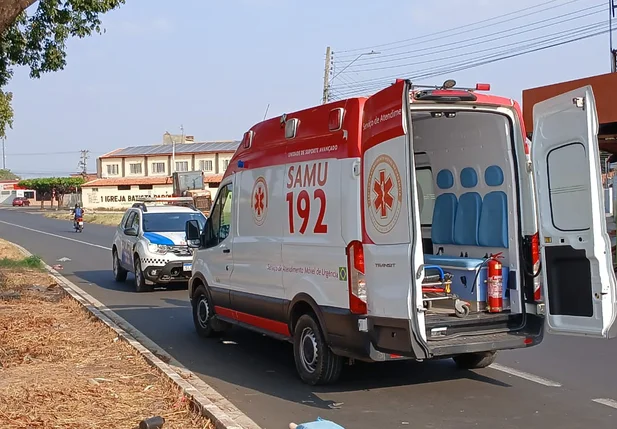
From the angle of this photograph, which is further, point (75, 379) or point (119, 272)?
point (119, 272)

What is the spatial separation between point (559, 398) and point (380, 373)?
1.90 m

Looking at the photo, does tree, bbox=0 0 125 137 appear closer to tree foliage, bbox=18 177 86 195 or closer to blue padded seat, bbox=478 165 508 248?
blue padded seat, bbox=478 165 508 248

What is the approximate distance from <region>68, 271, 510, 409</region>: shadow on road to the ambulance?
293 millimetres

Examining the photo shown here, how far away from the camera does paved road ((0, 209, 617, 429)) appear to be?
6578 millimetres

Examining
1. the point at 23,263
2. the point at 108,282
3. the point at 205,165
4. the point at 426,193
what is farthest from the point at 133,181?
the point at 426,193

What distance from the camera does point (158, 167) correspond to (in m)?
94.7

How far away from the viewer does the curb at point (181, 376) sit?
6359mm

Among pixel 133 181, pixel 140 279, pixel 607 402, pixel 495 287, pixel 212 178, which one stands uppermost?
pixel 133 181

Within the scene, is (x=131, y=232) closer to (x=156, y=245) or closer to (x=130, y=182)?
(x=156, y=245)

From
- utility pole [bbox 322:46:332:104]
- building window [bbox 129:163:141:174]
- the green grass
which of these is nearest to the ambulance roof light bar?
the green grass

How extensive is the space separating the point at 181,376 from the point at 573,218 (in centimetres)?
420

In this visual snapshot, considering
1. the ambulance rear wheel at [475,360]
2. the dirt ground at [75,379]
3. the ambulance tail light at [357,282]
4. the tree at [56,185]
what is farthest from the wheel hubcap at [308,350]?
the tree at [56,185]

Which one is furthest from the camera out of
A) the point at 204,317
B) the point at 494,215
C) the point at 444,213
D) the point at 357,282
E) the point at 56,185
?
the point at 56,185

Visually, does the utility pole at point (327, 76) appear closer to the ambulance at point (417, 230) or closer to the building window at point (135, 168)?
the ambulance at point (417, 230)
